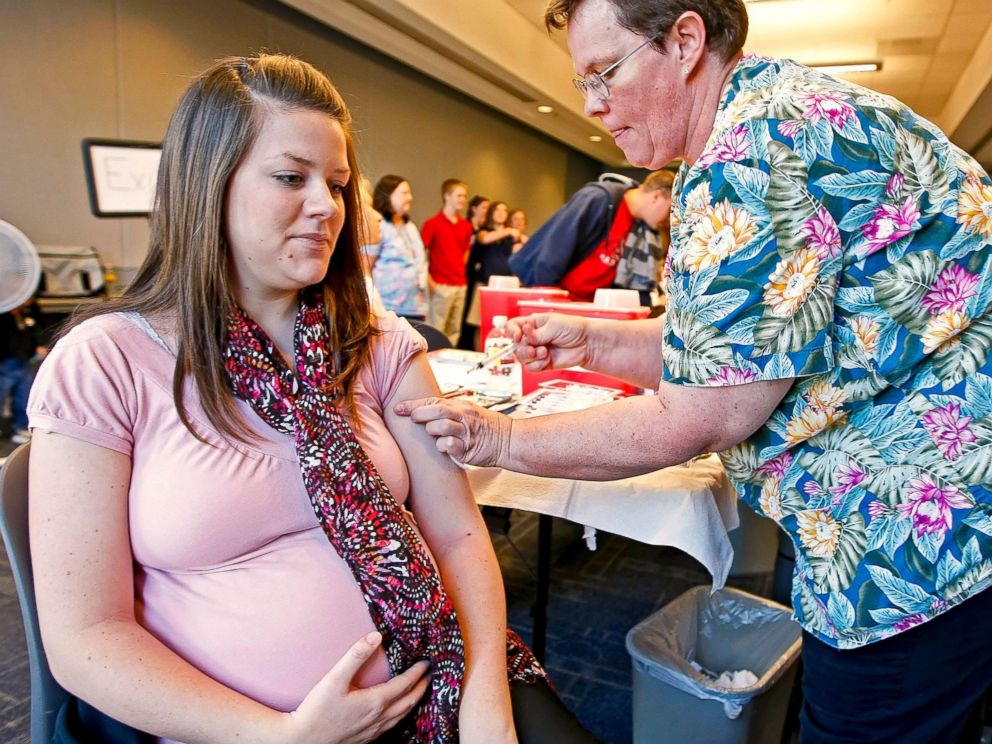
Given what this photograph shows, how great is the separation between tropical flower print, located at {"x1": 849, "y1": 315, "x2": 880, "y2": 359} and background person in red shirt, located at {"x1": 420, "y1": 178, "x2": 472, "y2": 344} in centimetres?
637

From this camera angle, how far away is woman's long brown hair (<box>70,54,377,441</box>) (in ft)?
3.16

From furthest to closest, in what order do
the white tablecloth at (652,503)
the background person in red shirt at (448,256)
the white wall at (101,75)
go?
the background person in red shirt at (448,256) < the white wall at (101,75) < the white tablecloth at (652,503)

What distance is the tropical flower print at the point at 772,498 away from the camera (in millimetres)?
960

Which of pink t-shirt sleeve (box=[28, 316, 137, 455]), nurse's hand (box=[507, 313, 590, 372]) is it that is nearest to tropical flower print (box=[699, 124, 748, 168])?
nurse's hand (box=[507, 313, 590, 372])

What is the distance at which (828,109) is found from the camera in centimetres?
82

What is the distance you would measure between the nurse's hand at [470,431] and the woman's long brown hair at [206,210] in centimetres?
29

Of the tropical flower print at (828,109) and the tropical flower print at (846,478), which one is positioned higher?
the tropical flower print at (828,109)

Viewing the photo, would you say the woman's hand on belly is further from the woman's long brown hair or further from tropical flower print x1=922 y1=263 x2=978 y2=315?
tropical flower print x1=922 y1=263 x2=978 y2=315

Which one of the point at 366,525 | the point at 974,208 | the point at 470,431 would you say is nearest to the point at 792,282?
the point at 974,208

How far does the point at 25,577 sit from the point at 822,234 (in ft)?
3.50

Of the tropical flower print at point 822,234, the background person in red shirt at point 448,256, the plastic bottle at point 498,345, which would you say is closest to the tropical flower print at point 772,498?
the tropical flower print at point 822,234

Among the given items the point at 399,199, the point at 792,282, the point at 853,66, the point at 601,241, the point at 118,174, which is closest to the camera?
the point at 792,282

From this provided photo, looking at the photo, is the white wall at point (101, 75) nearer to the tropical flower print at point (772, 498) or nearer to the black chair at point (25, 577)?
the black chair at point (25, 577)

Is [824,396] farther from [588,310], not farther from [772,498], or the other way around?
[588,310]
